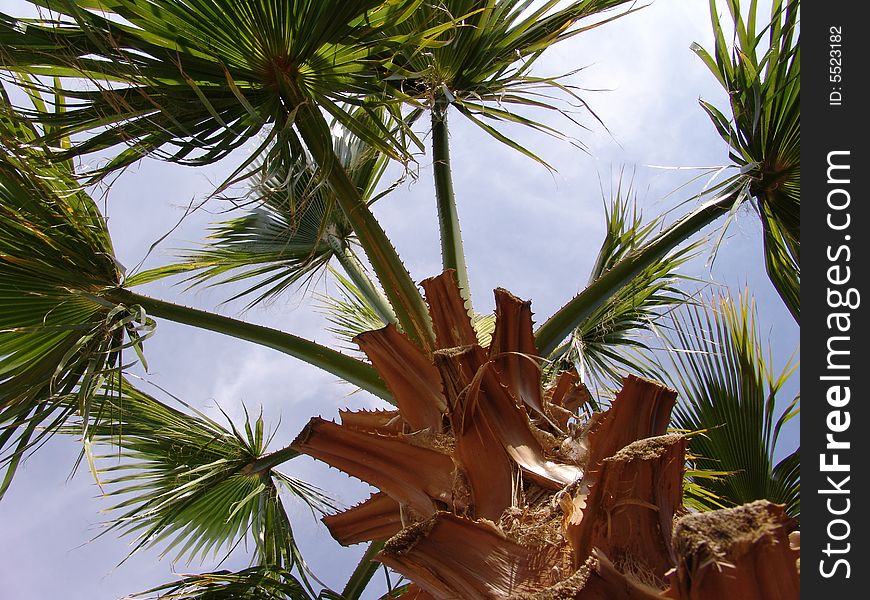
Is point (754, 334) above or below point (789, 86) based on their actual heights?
below

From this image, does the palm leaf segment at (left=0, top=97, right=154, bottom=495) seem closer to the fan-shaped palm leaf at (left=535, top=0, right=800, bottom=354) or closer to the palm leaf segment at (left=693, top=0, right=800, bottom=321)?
the fan-shaped palm leaf at (left=535, top=0, right=800, bottom=354)

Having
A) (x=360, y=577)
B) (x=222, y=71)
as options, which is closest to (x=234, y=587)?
(x=360, y=577)

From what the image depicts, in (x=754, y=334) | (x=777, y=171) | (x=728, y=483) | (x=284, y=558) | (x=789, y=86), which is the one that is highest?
(x=789, y=86)

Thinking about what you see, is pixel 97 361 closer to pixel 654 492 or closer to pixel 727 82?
pixel 654 492

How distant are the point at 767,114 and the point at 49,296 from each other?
313cm

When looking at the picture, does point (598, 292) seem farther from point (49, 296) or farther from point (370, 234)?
point (49, 296)

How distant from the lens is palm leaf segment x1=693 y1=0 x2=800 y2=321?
262 centimetres

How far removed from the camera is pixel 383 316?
10.5 ft

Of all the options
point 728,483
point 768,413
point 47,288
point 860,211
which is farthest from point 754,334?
point 47,288

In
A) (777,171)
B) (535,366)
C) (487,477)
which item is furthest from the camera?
(777,171)

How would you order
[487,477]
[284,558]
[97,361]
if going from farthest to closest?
[284,558]
[97,361]
[487,477]

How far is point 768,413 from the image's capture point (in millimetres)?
3057

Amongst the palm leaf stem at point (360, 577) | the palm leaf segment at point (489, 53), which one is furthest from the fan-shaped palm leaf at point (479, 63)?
the palm leaf stem at point (360, 577)

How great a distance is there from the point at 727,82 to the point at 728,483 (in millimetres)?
1883
